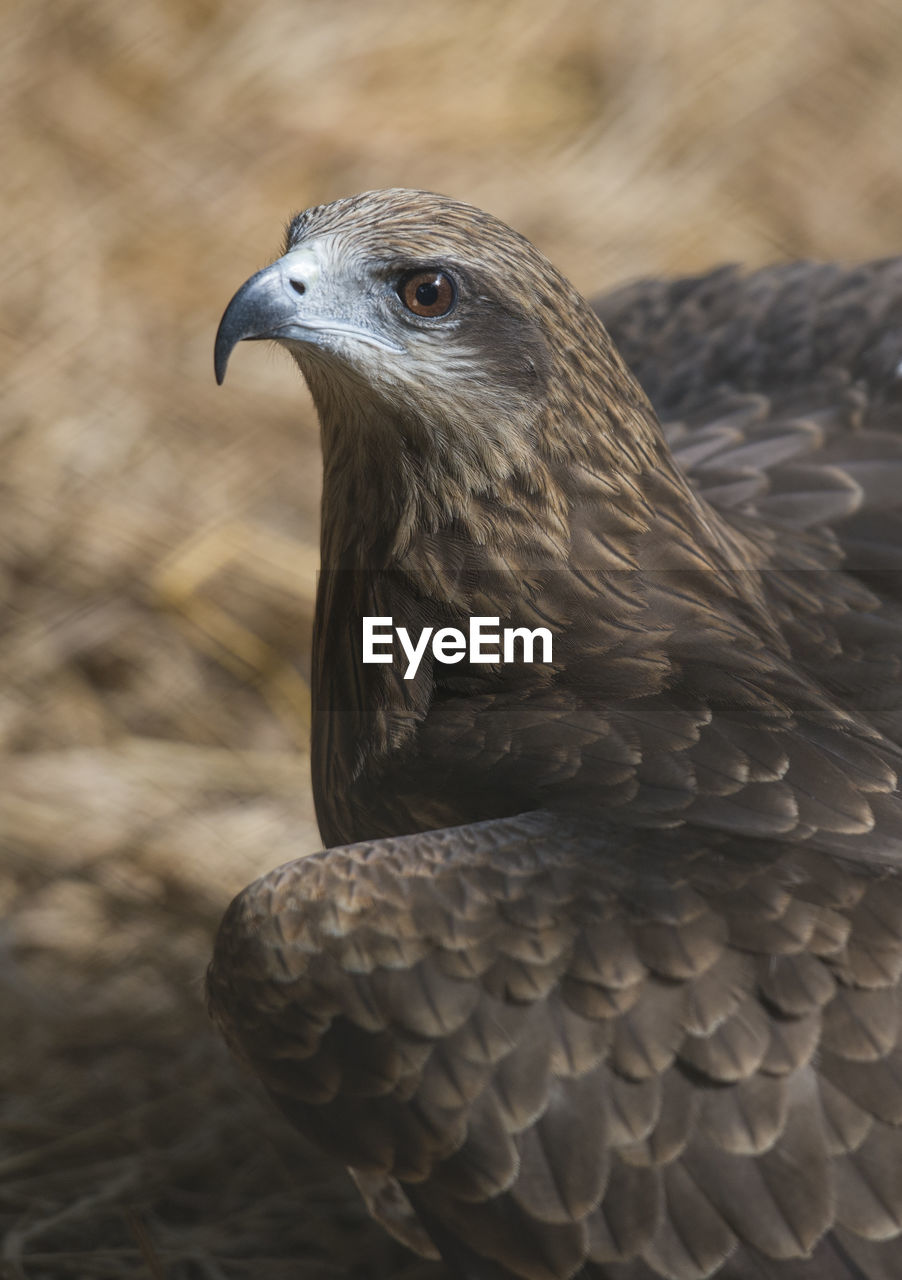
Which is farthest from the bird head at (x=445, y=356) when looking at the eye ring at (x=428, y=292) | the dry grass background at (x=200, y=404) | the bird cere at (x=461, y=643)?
the dry grass background at (x=200, y=404)

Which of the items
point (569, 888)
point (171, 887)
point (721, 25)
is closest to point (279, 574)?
point (171, 887)

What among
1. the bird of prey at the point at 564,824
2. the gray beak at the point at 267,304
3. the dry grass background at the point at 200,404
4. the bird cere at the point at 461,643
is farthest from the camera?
the dry grass background at the point at 200,404

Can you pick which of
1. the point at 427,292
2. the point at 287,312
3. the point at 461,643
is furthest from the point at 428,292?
the point at 461,643

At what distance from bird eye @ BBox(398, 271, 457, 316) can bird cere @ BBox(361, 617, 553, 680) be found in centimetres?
47

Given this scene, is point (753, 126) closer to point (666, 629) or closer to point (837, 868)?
point (666, 629)

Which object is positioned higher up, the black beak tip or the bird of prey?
the black beak tip

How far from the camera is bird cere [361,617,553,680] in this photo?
2400 millimetres

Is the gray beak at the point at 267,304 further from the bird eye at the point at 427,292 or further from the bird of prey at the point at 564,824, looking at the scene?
the bird eye at the point at 427,292

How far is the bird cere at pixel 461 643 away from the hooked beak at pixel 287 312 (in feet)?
1.44

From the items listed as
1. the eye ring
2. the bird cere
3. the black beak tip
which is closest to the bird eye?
the eye ring

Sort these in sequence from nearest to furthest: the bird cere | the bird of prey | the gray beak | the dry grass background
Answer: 1. the bird of prey
2. the gray beak
3. the bird cere
4. the dry grass background

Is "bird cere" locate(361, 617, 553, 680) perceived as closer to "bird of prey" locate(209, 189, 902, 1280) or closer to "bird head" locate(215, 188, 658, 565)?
"bird of prey" locate(209, 189, 902, 1280)

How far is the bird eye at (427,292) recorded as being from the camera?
89.8 inches

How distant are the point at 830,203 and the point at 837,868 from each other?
169 inches
